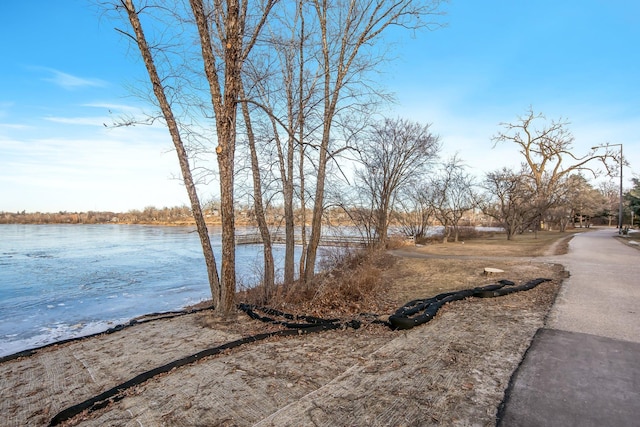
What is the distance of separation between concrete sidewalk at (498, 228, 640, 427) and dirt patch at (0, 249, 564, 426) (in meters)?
0.16

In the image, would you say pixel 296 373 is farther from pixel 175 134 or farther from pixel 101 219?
pixel 101 219

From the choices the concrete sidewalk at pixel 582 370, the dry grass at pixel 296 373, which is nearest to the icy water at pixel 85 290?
the dry grass at pixel 296 373

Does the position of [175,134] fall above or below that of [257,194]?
above

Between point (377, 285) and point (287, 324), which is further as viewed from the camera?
point (377, 285)

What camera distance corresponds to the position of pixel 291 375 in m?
3.39

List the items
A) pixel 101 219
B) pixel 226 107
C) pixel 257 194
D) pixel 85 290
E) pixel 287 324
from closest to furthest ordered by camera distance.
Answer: pixel 287 324 → pixel 226 107 → pixel 257 194 → pixel 85 290 → pixel 101 219

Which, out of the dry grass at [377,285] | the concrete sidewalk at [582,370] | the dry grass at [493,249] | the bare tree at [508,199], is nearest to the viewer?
the concrete sidewalk at [582,370]

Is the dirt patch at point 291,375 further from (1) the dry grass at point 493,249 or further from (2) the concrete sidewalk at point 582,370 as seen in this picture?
(1) the dry grass at point 493,249

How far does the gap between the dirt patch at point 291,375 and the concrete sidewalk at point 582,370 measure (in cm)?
16

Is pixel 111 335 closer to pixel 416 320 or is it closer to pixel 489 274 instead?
pixel 416 320

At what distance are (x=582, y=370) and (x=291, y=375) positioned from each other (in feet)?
9.06

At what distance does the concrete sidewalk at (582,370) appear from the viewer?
8.53ft

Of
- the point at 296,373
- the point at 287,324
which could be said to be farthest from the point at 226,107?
the point at 296,373

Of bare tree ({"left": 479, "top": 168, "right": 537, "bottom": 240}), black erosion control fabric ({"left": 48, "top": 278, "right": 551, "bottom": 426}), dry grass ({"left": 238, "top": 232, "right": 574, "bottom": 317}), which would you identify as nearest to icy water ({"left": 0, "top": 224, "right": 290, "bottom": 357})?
dry grass ({"left": 238, "top": 232, "right": 574, "bottom": 317})
